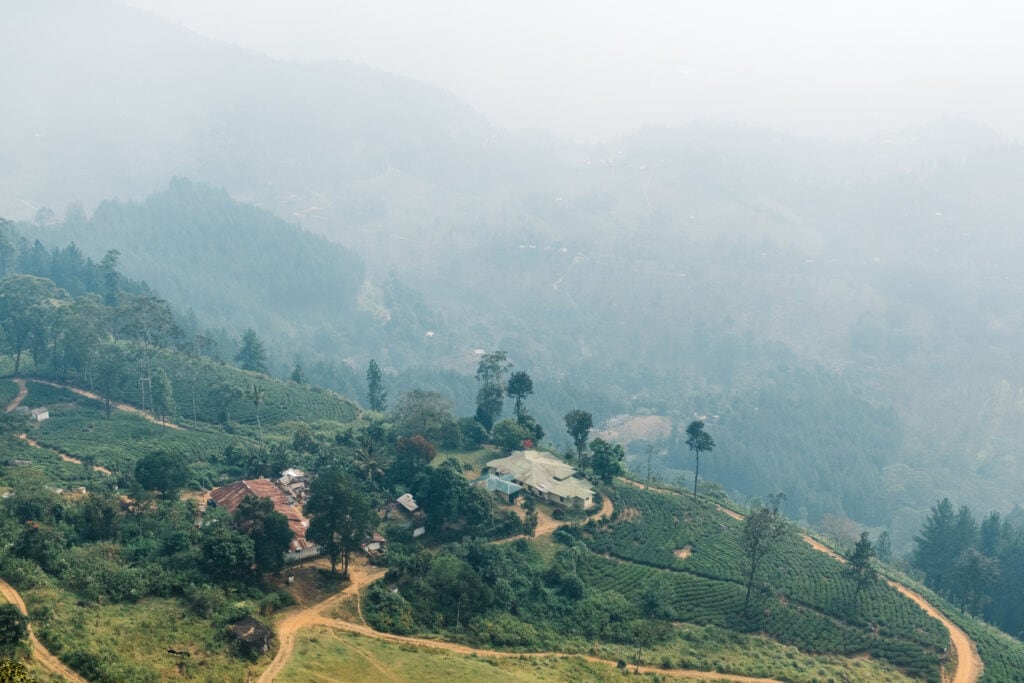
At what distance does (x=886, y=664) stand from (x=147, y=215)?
647ft

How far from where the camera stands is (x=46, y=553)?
36.3m

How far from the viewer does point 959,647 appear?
48.1 m

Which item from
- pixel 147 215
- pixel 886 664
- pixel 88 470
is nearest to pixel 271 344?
pixel 147 215

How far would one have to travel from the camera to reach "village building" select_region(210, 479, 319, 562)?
45.0 m

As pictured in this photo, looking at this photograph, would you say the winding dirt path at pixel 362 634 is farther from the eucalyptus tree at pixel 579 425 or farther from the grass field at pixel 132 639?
the eucalyptus tree at pixel 579 425

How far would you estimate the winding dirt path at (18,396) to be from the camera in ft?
229

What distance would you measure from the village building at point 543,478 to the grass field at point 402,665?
19712mm

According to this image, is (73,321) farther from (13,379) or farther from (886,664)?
(886,664)

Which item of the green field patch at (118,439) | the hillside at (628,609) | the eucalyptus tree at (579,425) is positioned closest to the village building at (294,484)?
the green field patch at (118,439)

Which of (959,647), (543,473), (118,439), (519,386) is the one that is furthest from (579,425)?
(118,439)

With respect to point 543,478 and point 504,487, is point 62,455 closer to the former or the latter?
point 504,487

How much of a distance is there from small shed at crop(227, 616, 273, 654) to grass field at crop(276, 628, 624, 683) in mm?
1514

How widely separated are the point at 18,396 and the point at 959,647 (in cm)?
8103

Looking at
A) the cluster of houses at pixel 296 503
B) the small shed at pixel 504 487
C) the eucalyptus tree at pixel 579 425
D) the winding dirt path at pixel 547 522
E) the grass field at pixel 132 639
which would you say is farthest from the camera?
the eucalyptus tree at pixel 579 425
